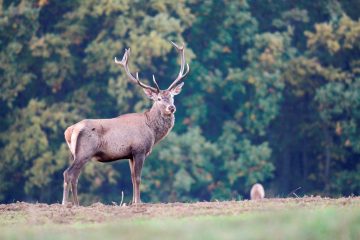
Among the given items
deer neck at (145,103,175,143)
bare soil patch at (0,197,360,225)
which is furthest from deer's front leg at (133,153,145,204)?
bare soil patch at (0,197,360,225)

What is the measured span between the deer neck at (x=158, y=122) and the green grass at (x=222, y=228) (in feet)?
14.4

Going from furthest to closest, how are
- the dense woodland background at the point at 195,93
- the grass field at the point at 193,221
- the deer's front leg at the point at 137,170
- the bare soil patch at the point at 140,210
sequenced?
the dense woodland background at the point at 195,93
the deer's front leg at the point at 137,170
the bare soil patch at the point at 140,210
the grass field at the point at 193,221

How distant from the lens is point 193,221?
12219mm

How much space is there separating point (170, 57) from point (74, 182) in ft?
51.6

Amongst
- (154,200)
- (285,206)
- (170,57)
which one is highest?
(170,57)

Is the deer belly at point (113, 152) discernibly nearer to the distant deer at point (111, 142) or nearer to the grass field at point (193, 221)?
the distant deer at point (111, 142)

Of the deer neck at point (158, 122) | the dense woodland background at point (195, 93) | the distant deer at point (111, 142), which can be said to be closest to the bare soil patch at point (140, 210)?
the distant deer at point (111, 142)

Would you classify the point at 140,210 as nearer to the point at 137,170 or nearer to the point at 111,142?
the point at 137,170

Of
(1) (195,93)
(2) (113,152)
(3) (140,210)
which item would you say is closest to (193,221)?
(3) (140,210)

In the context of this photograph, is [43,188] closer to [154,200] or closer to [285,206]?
[154,200]

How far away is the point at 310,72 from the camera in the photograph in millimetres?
30516

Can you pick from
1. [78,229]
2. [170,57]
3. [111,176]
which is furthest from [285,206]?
[170,57]

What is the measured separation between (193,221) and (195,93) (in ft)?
63.5

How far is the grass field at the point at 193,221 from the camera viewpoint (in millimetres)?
11055
